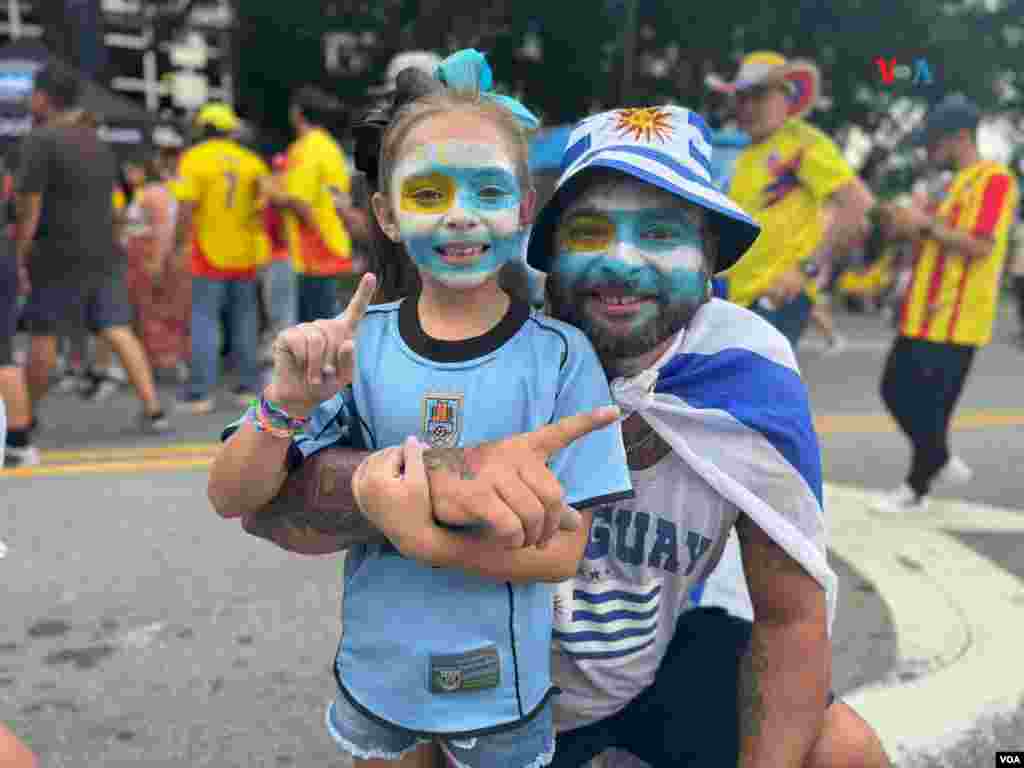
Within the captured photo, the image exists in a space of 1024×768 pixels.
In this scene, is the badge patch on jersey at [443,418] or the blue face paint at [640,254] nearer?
the badge patch on jersey at [443,418]

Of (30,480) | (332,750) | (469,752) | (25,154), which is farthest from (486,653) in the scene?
(25,154)

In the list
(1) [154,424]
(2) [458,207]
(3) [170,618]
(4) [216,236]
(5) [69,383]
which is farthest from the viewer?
(5) [69,383]

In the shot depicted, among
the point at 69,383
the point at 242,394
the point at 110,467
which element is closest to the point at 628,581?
the point at 110,467

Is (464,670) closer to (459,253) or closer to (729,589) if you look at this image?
(459,253)

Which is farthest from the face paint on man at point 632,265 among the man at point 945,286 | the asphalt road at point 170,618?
the man at point 945,286

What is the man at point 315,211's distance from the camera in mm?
6926

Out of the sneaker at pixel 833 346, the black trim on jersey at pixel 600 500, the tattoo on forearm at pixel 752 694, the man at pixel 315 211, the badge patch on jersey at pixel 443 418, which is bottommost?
the sneaker at pixel 833 346

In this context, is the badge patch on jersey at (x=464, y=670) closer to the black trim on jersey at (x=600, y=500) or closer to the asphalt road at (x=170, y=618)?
the black trim on jersey at (x=600, y=500)

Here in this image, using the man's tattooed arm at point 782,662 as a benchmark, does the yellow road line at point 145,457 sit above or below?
below

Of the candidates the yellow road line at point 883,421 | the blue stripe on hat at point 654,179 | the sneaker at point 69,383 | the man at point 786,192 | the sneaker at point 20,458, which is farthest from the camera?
the sneaker at point 69,383

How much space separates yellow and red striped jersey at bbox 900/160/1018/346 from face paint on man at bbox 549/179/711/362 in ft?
10.6

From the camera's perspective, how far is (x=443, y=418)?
151 cm

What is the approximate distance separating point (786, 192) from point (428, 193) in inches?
127

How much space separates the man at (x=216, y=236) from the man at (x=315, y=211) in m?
0.22
